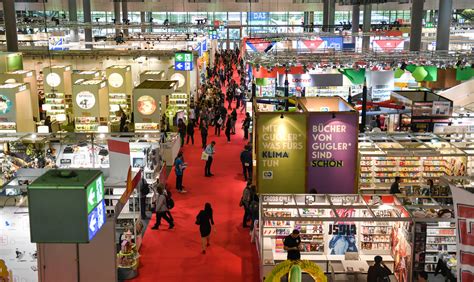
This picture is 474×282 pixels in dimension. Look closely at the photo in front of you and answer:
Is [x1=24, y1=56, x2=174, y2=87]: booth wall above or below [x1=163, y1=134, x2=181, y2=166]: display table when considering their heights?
above

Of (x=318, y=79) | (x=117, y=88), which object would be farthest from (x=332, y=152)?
(x=117, y=88)

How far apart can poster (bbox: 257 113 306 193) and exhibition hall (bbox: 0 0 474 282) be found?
3cm

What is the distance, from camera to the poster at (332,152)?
1216 cm

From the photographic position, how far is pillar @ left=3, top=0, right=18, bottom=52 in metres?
21.7

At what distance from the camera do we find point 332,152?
12.3 metres

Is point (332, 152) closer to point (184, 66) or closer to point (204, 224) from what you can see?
point (204, 224)

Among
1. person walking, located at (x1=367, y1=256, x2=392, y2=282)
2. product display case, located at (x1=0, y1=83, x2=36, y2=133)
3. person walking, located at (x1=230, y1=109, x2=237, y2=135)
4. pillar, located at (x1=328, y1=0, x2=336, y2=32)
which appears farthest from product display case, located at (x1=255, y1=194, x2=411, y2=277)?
pillar, located at (x1=328, y1=0, x2=336, y2=32)

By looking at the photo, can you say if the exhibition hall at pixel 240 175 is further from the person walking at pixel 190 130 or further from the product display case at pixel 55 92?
the person walking at pixel 190 130

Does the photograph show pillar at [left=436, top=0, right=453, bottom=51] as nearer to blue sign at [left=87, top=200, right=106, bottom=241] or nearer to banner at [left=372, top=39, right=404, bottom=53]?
banner at [left=372, top=39, right=404, bottom=53]

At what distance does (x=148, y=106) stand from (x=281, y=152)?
7.38 metres

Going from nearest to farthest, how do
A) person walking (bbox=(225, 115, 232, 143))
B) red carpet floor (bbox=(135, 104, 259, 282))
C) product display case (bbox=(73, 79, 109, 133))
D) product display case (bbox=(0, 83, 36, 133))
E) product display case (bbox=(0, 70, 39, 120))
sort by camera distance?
red carpet floor (bbox=(135, 104, 259, 282)) < product display case (bbox=(0, 83, 36, 133)) < product display case (bbox=(73, 79, 109, 133)) < product display case (bbox=(0, 70, 39, 120)) < person walking (bbox=(225, 115, 232, 143))

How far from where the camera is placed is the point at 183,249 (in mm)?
12016

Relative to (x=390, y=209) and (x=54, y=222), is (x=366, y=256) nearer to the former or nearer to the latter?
(x=390, y=209)

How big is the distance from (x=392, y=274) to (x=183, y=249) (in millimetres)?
4339
